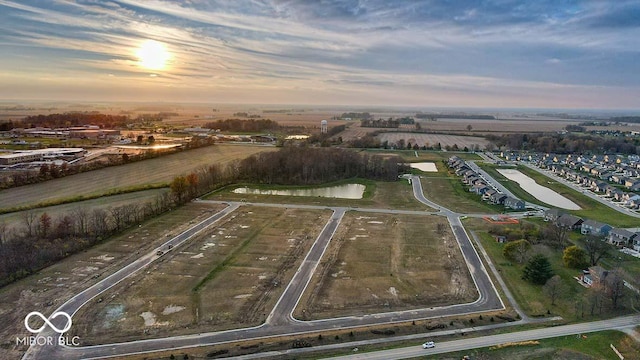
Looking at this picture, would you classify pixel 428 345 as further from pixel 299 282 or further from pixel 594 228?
pixel 594 228

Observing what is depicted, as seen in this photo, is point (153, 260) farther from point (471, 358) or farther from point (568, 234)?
point (568, 234)

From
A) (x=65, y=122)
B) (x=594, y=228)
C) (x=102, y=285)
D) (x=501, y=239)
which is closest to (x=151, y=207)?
(x=102, y=285)

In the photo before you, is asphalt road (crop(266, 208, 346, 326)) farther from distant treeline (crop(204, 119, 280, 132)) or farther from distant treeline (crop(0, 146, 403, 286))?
distant treeline (crop(204, 119, 280, 132))

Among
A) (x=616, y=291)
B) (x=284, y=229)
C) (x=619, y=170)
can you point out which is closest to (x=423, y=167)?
(x=619, y=170)

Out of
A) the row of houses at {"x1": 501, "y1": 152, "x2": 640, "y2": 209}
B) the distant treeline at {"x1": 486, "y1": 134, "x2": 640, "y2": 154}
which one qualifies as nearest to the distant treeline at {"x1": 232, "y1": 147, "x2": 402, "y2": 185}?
the row of houses at {"x1": 501, "y1": 152, "x2": 640, "y2": 209}

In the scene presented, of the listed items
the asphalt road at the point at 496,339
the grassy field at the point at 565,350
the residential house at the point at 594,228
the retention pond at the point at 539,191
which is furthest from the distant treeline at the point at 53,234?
the retention pond at the point at 539,191

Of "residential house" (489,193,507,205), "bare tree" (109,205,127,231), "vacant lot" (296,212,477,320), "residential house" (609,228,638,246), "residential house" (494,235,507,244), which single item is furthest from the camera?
"residential house" (489,193,507,205)
